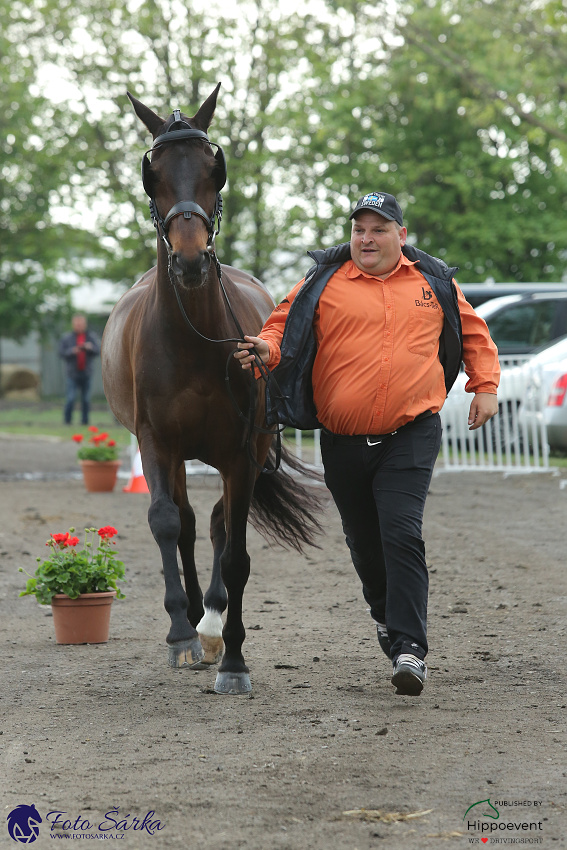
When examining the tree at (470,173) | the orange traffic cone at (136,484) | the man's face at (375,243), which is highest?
the tree at (470,173)

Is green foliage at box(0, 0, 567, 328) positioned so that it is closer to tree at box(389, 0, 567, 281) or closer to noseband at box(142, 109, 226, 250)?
tree at box(389, 0, 567, 281)

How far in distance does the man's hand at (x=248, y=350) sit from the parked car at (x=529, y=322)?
12.8 meters

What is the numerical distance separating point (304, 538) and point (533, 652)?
58.3 inches

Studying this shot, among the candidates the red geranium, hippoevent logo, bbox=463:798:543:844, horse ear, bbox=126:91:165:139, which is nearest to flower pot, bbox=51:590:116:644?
horse ear, bbox=126:91:165:139

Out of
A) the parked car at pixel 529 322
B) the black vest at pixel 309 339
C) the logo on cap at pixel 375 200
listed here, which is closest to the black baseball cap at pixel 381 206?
the logo on cap at pixel 375 200

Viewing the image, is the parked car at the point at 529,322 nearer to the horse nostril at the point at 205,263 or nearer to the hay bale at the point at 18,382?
the horse nostril at the point at 205,263

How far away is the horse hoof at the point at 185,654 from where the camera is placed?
5023 mm

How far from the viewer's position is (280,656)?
549 centimetres

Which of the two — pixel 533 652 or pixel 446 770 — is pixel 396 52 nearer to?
pixel 533 652

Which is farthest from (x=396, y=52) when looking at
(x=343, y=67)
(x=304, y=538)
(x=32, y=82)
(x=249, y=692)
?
(x=249, y=692)

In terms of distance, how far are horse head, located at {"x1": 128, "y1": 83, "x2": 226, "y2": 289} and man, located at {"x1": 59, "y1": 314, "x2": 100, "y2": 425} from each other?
61.2 ft

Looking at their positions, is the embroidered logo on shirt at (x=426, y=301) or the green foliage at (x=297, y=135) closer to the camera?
the embroidered logo on shirt at (x=426, y=301)

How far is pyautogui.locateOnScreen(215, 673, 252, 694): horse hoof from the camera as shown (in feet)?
15.9

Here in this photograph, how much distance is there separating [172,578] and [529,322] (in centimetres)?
1316
